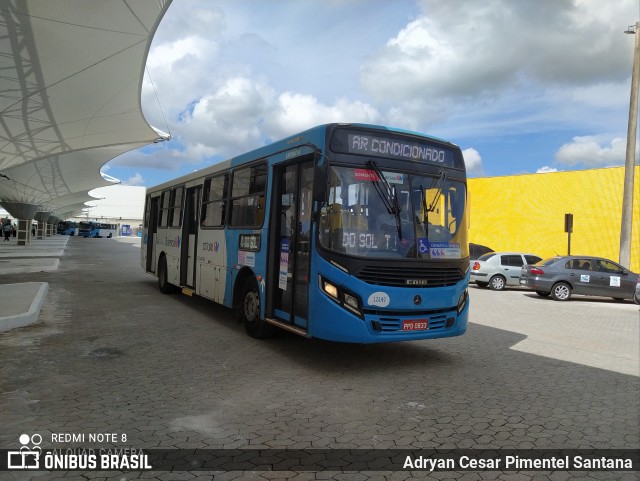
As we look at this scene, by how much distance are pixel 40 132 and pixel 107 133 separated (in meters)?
2.99

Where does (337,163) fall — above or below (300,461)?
above

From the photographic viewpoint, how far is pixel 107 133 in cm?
2427

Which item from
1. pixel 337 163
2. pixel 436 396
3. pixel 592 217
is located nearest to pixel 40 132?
pixel 337 163

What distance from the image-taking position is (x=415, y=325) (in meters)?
6.12

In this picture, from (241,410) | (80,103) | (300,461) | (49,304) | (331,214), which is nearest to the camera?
(300,461)

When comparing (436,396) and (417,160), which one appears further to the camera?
(417,160)

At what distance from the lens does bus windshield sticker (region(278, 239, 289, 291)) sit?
691 centimetres

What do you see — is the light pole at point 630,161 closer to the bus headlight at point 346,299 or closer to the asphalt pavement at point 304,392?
the asphalt pavement at point 304,392

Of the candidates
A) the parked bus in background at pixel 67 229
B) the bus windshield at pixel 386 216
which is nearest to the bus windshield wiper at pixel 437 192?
the bus windshield at pixel 386 216

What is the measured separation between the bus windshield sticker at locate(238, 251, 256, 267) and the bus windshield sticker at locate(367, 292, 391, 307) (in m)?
2.51

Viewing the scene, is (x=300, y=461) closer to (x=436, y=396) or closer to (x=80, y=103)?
(x=436, y=396)

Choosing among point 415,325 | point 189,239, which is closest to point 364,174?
point 415,325

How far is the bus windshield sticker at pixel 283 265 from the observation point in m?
6.91

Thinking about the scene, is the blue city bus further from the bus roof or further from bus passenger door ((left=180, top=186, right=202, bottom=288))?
bus passenger door ((left=180, top=186, right=202, bottom=288))
